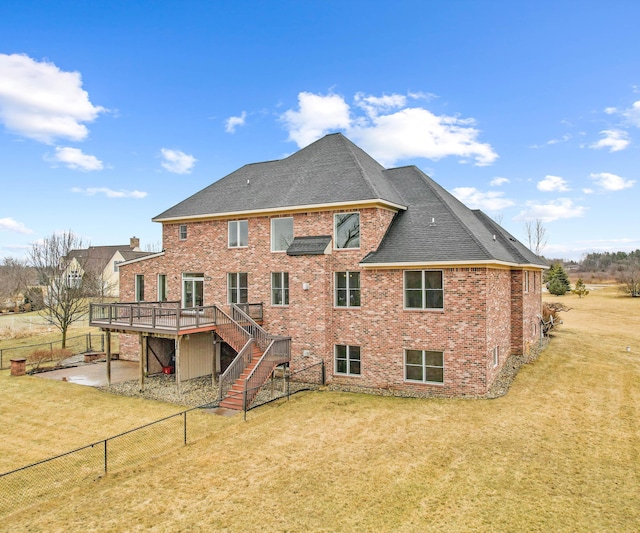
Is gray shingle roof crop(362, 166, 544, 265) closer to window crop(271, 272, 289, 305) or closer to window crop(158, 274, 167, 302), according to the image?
window crop(271, 272, 289, 305)

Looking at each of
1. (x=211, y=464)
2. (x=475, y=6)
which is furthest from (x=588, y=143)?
(x=211, y=464)

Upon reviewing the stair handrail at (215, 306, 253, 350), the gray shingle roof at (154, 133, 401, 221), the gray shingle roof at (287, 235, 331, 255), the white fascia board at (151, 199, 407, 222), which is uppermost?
the gray shingle roof at (154, 133, 401, 221)

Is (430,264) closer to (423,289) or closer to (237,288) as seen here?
(423,289)

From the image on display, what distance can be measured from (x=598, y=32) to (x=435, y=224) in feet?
34.1

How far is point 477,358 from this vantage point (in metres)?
14.4

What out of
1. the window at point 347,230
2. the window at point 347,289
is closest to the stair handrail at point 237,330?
the window at point 347,289

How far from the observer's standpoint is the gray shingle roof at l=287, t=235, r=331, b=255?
16.7 m

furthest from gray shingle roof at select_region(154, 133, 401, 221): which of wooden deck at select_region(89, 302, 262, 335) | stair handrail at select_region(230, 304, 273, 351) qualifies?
wooden deck at select_region(89, 302, 262, 335)

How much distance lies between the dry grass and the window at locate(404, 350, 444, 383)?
4.21ft

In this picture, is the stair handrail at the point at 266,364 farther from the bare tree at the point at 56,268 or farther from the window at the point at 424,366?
the bare tree at the point at 56,268

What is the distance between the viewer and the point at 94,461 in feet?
33.3

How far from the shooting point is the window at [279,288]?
1788 centimetres

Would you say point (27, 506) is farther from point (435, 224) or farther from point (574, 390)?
point (574, 390)

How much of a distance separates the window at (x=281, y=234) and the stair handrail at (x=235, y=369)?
4543 millimetres
